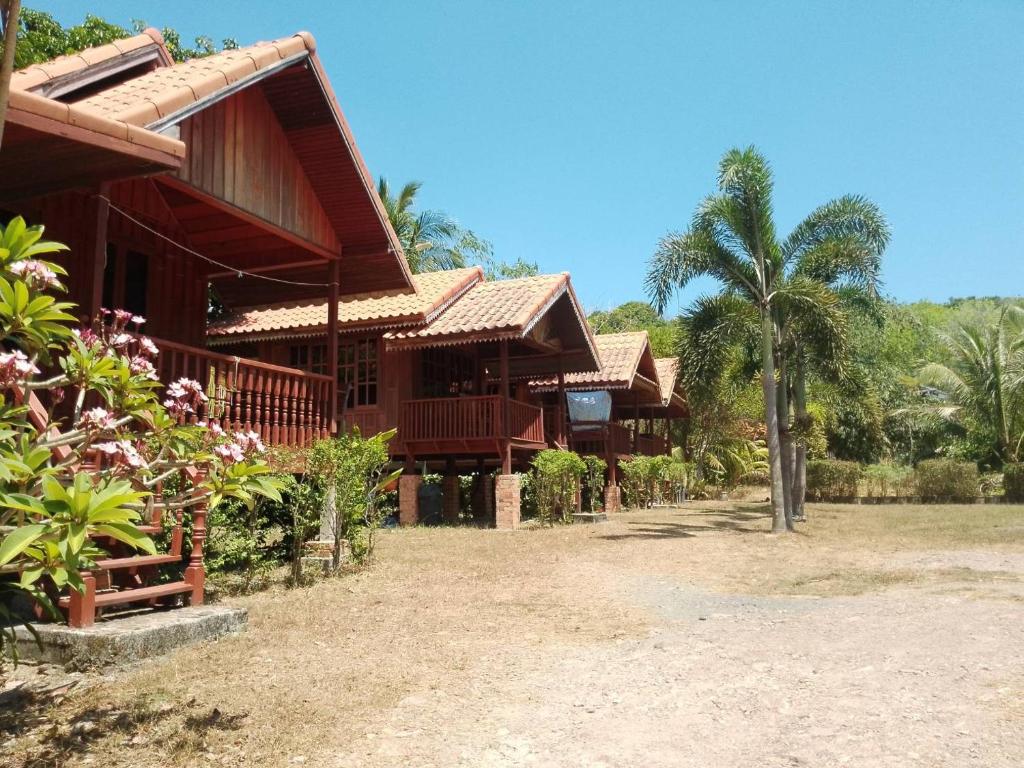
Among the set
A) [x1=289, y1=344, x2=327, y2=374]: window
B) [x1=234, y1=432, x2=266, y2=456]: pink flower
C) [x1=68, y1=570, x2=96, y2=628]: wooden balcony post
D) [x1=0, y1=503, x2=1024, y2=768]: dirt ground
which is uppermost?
[x1=289, y1=344, x2=327, y2=374]: window

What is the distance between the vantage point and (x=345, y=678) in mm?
5078

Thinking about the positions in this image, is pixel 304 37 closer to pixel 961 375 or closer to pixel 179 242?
pixel 179 242

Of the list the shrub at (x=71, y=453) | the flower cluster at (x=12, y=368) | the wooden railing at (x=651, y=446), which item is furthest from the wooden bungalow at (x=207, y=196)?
the wooden railing at (x=651, y=446)

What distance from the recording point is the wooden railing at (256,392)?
7.73 metres

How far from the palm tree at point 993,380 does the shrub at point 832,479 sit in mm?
4892

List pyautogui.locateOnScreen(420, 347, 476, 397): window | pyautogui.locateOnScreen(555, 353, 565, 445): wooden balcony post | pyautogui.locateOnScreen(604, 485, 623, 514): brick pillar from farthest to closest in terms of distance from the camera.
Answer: pyautogui.locateOnScreen(604, 485, 623, 514): brick pillar, pyautogui.locateOnScreen(555, 353, 565, 445): wooden balcony post, pyautogui.locateOnScreen(420, 347, 476, 397): window

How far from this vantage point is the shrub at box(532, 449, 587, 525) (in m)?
15.7

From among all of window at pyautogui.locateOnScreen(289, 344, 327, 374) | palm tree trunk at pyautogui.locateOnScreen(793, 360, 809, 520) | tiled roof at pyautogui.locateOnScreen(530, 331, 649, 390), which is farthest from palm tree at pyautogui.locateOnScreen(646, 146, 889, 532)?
window at pyautogui.locateOnScreen(289, 344, 327, 374)

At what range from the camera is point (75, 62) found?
7477mm

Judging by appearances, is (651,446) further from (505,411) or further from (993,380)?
(505,411)

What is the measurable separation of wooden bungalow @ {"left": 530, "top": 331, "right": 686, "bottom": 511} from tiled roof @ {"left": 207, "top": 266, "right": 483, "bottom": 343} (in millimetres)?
3773

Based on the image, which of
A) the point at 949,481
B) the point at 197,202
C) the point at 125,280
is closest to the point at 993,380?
the point at 949,481

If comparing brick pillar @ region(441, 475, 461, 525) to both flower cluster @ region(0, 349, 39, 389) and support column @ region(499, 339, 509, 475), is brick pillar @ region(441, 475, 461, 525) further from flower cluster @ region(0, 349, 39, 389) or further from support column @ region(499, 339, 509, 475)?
flower cluster @ region(0, 349, 39, 389)

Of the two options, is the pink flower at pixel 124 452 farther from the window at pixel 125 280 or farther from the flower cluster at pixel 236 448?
the window at pixel 125 280
